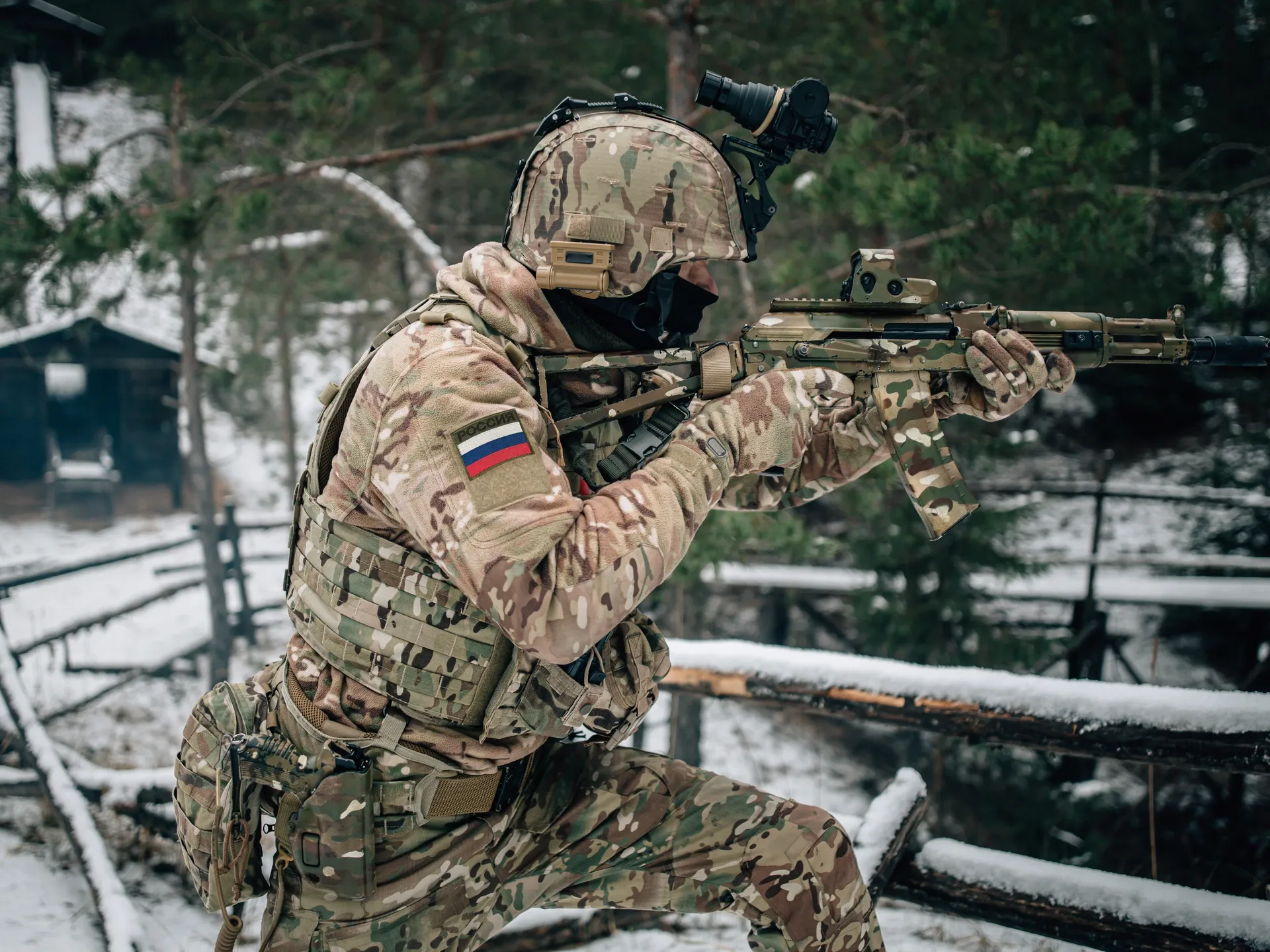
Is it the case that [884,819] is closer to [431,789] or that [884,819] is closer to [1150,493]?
[431,789]

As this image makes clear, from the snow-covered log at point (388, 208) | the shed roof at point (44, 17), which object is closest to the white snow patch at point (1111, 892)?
the snow-covered log at point (388, 208)

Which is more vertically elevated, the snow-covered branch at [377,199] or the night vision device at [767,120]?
the snow-covered branch at [377,199]

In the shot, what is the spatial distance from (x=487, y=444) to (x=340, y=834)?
99 cm

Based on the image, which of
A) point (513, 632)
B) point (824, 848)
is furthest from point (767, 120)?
point (824, 848)

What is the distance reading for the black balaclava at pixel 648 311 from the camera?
2.35 m

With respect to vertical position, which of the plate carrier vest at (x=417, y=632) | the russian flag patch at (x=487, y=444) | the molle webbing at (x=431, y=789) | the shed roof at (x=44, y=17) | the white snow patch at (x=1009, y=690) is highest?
the shed roof at (x=44, y=17)

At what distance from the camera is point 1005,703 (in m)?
A: 3.05

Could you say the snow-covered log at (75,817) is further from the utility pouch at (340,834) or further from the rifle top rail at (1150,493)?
the rifle top rail at (1150,493)

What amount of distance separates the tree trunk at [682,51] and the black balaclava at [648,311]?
155 inches

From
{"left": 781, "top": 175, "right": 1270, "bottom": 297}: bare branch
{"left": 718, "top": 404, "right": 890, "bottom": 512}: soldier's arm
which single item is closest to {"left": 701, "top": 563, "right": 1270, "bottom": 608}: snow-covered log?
{"left": 781, "top": 175, "right": 1270, "bottom": 297}: bare branch

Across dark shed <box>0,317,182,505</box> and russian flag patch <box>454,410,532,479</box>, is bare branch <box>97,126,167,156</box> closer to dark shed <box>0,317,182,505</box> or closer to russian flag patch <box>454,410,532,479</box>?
dark shed <box>0,317,182,505</box>

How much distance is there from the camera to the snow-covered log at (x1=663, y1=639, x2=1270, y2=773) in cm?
277

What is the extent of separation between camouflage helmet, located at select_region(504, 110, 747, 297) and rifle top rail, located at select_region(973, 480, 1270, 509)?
633 cm

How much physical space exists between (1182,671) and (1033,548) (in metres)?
2.63
